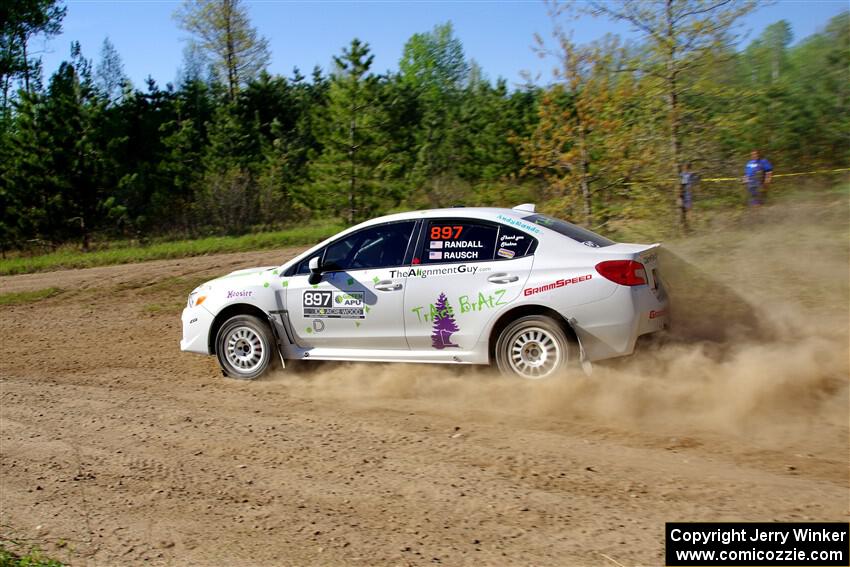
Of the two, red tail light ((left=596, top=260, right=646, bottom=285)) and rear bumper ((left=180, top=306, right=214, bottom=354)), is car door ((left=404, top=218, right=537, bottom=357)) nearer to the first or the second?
red tail light ((left=596, top=260, right=646, bottom=285))

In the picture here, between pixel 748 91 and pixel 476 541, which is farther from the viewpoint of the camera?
pixel 748 91

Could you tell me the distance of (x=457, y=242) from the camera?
7.77m

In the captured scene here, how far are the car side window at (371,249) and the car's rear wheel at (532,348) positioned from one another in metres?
1.42

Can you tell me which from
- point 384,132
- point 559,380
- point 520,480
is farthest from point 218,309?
point 384,132

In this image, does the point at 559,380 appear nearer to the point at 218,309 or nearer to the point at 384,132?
the point at 218,309

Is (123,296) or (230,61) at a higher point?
(230,61)

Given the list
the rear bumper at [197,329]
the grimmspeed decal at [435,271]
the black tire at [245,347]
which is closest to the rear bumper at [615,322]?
the grimmspeed decal at [435,271]

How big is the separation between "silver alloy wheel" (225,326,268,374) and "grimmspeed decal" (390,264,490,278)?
1788mm

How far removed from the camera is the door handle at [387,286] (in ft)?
25.9

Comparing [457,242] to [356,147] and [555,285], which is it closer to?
[555,285]

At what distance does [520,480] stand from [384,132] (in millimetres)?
22682

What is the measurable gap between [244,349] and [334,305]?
124cm

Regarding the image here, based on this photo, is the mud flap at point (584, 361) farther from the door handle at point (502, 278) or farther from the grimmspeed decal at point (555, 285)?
the door handle at point (502, 278)

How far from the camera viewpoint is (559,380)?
7074 mm
